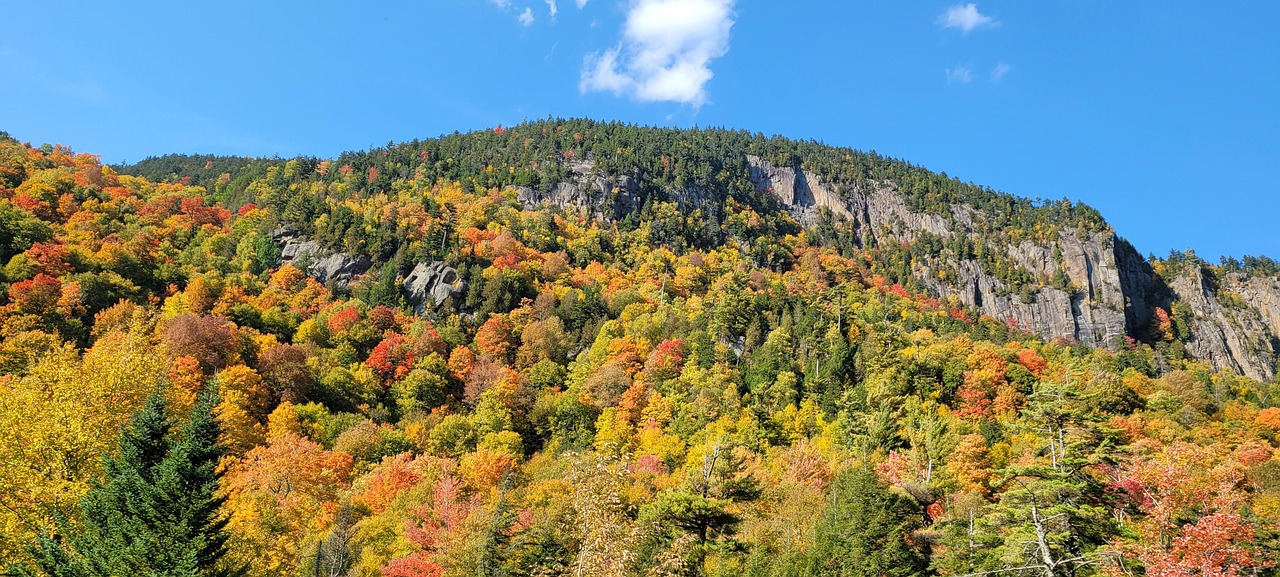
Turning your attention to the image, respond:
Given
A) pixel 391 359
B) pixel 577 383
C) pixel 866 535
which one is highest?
pixel 391 359

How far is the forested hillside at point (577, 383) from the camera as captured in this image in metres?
19.4

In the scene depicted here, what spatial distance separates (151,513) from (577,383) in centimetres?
5657

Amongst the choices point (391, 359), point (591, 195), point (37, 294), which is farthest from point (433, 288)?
point (591, 195)

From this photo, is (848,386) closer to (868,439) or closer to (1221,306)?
(868,439)

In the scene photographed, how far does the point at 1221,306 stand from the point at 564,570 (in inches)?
8084

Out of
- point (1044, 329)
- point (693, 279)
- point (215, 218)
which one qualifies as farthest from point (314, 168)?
point (1044, 329)

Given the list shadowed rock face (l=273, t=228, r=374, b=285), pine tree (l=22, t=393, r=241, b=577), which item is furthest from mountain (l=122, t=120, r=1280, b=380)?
pine tree (l=22, t=393, r=241, b=577)

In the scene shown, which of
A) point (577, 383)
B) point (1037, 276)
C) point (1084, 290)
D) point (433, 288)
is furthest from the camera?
point (1037, 276)

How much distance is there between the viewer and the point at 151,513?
17.3 m

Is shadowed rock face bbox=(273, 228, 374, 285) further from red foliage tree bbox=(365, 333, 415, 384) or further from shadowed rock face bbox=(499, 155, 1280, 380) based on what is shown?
shadowed rock face bbox=(499, 155, 1280, 380)

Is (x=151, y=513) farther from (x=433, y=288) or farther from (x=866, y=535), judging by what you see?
(x=433, y=288)

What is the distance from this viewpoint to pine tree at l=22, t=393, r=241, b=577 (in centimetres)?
1653

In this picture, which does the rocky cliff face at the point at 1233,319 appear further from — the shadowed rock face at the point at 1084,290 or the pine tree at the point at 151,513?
the pine tree at the point at 151,513

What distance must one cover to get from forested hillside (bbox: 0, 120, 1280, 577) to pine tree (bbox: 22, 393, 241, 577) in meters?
0.11
